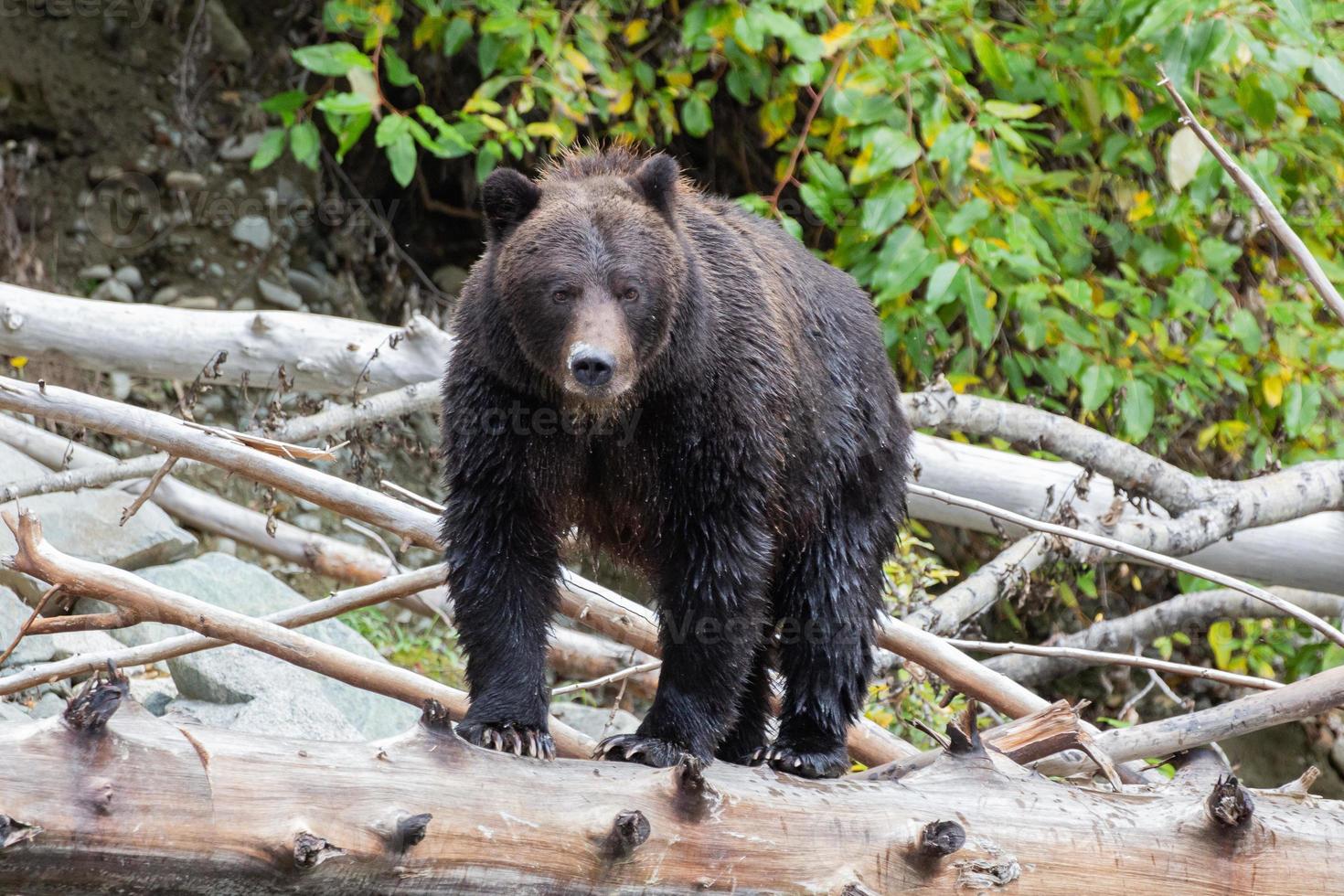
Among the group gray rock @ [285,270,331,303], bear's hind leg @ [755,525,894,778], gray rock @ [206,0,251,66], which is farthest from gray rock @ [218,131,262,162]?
bear's hind leg @ [755,525,894,778]

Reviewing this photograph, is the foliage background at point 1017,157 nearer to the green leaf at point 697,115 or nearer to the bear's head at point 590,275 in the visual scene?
the green leaf at point 697,115

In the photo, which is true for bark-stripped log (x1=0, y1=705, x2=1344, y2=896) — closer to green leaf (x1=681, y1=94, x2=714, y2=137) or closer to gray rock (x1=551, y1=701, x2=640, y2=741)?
gray rock (x1=551, y1=701, x2=640, y2=741)

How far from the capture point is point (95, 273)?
381 inches

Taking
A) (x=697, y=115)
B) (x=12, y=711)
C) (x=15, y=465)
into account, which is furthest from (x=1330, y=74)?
(x=15, y=465)

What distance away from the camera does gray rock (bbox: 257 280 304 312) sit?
10047 millimetres

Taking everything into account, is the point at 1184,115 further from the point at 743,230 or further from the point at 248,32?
the point at 248,32

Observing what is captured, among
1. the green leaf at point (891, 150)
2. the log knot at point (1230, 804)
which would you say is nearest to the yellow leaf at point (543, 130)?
the green leaf at point (891, 150)

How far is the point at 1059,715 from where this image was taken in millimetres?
4508

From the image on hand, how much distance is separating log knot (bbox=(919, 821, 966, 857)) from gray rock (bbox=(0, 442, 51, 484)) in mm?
4919

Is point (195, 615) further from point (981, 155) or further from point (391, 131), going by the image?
point (981, 155)

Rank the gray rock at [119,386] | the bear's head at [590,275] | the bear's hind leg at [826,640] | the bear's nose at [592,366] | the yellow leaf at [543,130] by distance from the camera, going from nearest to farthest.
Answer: the bear's nose at [592,366]
the bear's head at [590,275]
the bear's hind leg at [826,640]
the yellow leaf at [543,130]
the gray rock at [119,386]

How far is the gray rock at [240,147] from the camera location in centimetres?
1025

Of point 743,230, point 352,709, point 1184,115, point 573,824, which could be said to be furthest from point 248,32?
point 573,824

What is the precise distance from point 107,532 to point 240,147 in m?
3.93
